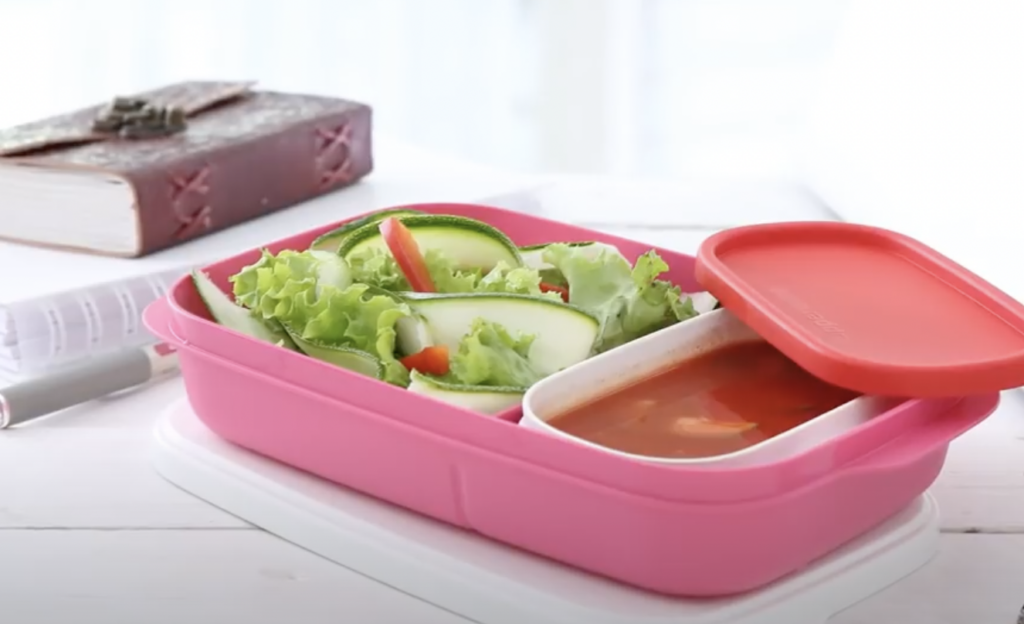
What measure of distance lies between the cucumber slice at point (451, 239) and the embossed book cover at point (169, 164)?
32 centimetres

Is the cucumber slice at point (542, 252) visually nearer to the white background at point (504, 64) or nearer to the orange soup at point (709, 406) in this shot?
the orange soup at point (709, 406)

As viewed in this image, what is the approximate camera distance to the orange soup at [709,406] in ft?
2.67

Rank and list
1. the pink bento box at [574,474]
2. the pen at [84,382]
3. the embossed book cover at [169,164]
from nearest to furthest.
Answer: the pink bento box at [574,474], the pen at [84,382], the embossed book cover at [169,164]

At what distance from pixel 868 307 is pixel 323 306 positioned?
37 centimetres

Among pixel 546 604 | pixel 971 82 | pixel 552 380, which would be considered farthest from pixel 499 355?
pixel 971 82

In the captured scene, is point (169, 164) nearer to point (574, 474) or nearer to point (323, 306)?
point (323, 306)

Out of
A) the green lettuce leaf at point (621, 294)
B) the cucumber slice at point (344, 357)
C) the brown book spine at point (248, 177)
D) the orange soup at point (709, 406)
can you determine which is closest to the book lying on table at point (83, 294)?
the brown book spine at point (248, 177)

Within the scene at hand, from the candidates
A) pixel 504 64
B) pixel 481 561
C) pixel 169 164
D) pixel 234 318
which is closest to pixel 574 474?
pixel 481 561

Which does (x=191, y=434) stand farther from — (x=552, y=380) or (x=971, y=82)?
(x=971, y=82)

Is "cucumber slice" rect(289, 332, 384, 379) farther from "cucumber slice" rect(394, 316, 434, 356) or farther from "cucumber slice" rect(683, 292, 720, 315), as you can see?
"cucumber slice" rect(683, 292, 720, 315)

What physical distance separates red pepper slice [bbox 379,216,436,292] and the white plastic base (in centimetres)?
17

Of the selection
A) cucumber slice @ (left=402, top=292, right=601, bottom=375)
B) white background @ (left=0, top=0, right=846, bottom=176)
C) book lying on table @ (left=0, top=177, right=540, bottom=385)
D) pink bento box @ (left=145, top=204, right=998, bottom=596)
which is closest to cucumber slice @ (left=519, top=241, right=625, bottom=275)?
cucumber slice @ (left=402, top=292, right=601, bottom=375)

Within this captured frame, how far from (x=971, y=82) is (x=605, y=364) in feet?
1.92

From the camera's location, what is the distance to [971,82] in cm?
127
